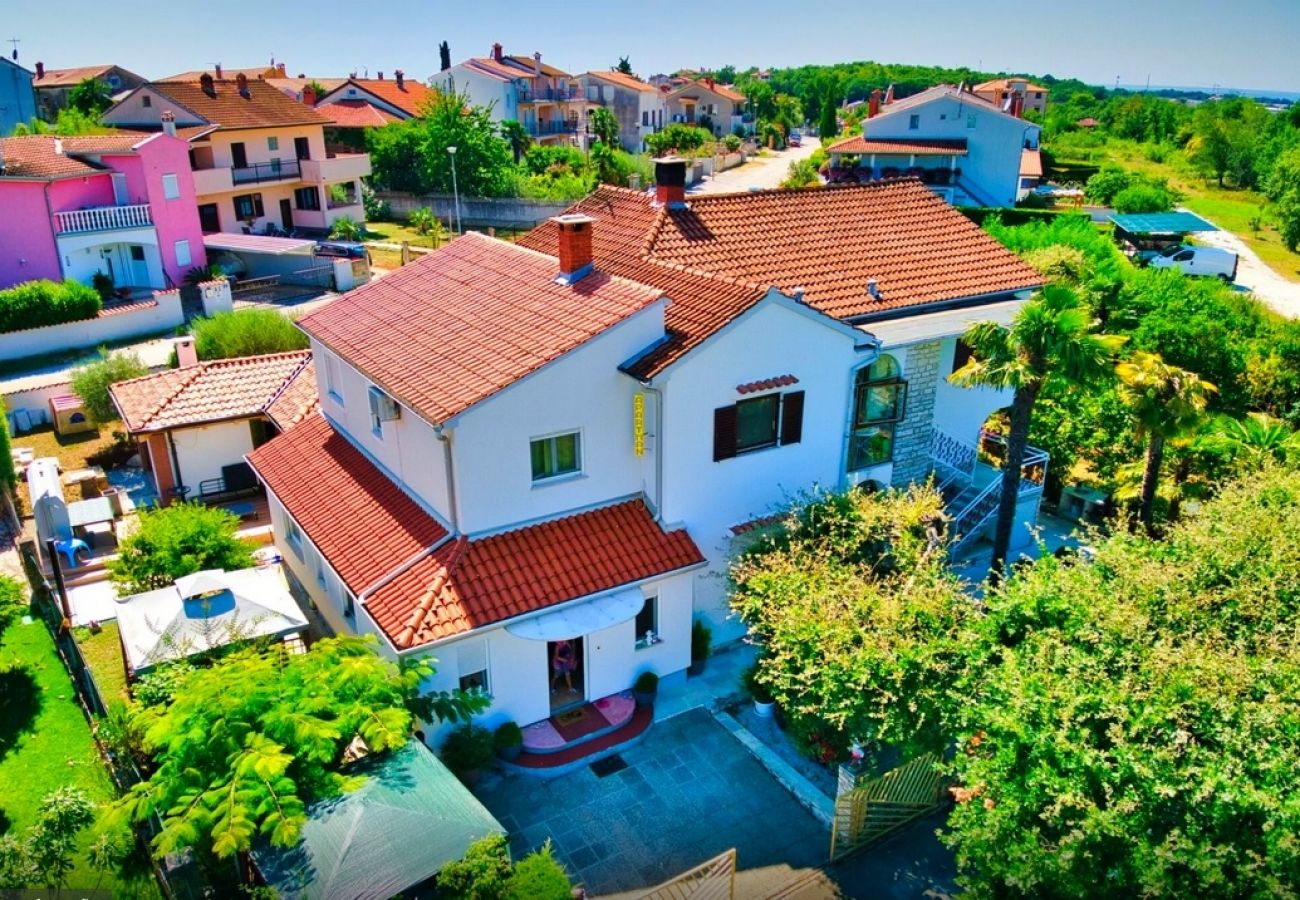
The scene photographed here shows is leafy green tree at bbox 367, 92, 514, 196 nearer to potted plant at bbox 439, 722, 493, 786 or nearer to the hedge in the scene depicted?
the hedge

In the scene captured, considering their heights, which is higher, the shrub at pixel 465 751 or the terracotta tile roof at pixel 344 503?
the terracotta tile roof at pixel 344 503

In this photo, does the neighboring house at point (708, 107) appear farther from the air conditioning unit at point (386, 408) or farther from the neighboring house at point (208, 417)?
the air conditioning unit at point (386, 408)

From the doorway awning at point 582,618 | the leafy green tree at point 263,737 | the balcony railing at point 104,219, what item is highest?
the balcony railing at point 104,219

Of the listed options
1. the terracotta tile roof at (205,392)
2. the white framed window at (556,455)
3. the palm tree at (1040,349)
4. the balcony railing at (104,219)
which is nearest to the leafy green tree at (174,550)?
the terracotta tile roof at (205,392)

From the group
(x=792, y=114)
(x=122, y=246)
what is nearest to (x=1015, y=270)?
(x=122, y=246)

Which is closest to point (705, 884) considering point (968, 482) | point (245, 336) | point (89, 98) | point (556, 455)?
point (556, 455)

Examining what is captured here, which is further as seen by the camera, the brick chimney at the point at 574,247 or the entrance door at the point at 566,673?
the brick chimney at the point at 574,247

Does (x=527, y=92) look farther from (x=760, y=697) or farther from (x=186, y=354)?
(x=760, y=697)
